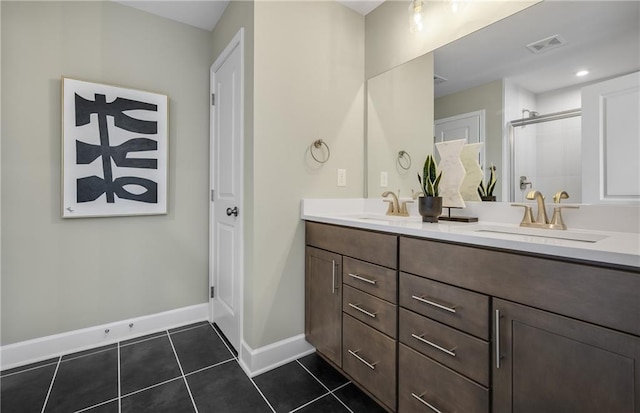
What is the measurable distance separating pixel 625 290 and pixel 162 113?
2567 mm

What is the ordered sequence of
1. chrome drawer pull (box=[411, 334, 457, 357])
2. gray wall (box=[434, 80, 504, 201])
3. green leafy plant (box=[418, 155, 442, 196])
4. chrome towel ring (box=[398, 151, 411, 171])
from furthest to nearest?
chrome towel ring (box=[398, 151, 411, 171]), green leafy plant (box=[418, 155, 442, 196]), gray wall (box=[434, 80, 504, 201]), chrome drawer pull (box=[411, 334, 457, 357])

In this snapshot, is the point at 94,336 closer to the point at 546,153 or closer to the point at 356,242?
the point at 356,242

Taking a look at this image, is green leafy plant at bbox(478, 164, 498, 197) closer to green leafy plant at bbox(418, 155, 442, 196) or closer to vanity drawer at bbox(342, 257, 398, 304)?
green leafy plant at bbox(418, 155, 442, 196)

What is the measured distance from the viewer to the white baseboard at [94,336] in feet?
5.61

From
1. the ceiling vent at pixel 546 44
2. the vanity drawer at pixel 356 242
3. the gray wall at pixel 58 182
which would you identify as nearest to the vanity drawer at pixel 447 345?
the vanity drawer at pixel 356 242

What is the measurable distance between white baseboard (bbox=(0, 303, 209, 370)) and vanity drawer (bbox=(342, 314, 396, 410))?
143 cm

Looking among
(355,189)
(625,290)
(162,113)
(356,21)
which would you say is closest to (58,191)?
Answer: (162,113)

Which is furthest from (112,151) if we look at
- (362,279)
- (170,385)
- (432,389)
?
(432,389)

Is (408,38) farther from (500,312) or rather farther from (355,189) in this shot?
(500,312)

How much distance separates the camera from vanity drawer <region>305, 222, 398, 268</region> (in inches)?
48.8

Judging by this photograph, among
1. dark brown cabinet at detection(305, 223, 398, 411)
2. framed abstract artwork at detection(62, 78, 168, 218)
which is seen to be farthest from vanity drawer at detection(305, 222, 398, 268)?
framed abstract artwork at detection(62, 78, 168, 218)

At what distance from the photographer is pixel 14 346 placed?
1703 mm

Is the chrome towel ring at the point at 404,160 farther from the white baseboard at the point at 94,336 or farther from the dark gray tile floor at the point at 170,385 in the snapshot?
the white baseboard at the point at 94,336

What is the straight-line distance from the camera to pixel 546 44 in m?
1.27
